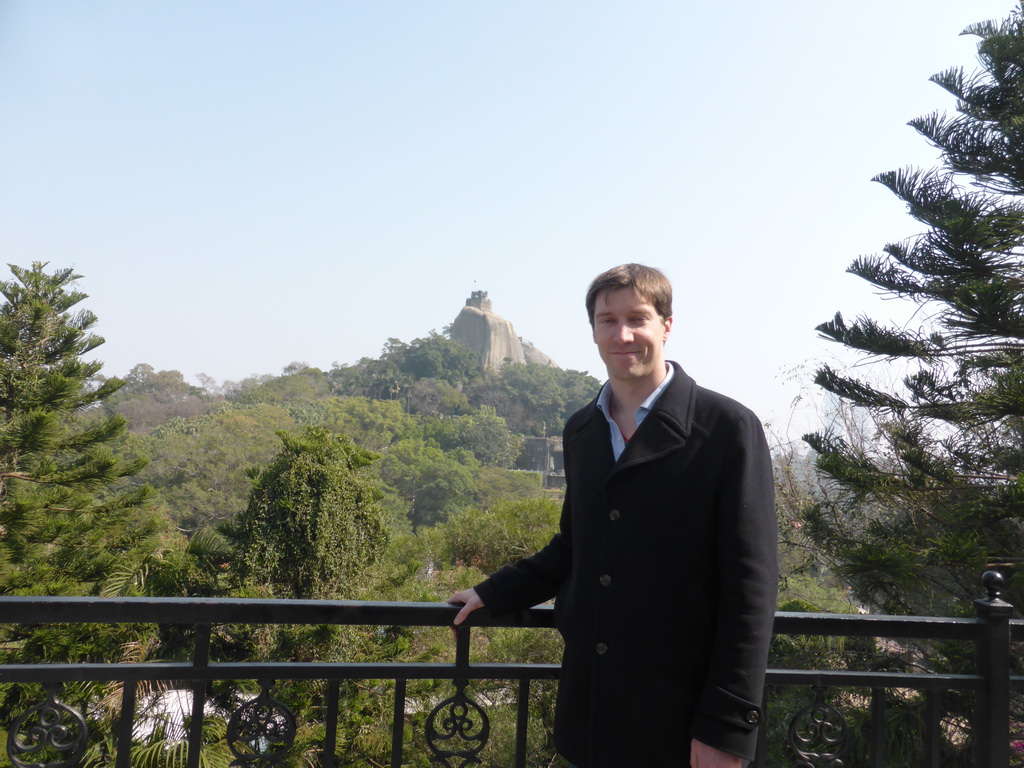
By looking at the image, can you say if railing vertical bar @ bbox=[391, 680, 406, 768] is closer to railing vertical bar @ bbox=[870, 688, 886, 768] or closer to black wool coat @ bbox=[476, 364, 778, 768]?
black wool coat @ bbox=[476, 364, 778, 768]

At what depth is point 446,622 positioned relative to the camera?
49.3 inches

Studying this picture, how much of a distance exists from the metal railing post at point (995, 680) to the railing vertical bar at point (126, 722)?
56.2 inches

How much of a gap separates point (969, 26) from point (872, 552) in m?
4.08

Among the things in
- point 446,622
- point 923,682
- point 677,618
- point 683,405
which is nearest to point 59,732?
point 446,622

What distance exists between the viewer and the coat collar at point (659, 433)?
106 centimetres

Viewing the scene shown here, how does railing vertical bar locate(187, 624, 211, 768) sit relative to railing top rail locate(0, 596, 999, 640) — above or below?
below

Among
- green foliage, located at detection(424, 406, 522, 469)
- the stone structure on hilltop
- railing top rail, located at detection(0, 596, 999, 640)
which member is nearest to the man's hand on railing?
railing top rail, located at detection(0, 596, 999, 640)

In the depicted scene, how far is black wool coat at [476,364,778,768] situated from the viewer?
3.17 ft

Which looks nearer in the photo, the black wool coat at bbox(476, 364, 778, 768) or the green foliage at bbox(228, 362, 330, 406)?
the black wool coat at bbox(476, 364, 778, 768)

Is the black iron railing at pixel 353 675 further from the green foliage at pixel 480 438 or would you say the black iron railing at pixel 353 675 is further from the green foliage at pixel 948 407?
the green foliage at pixel 480 438

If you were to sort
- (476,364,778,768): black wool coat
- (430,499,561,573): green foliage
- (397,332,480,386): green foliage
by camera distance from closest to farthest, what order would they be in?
(476,364,778,768): black wool coat
(430,499,561,573): green foliage
(397,332,480,386): green foliage

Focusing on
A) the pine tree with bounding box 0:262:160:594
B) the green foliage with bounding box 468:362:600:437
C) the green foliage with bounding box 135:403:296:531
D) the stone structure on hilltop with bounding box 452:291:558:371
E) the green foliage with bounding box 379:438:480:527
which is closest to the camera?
the pine tree with bounding box 0:262:160:594

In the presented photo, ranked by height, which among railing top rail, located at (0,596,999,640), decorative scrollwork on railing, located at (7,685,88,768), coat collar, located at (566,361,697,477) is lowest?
decorative scrollwork on railing, located at (7,685,88,768)

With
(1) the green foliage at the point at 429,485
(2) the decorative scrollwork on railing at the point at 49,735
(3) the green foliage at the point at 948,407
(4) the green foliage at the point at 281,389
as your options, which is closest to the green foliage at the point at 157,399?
(4) the green foliage at the point at 281,389
